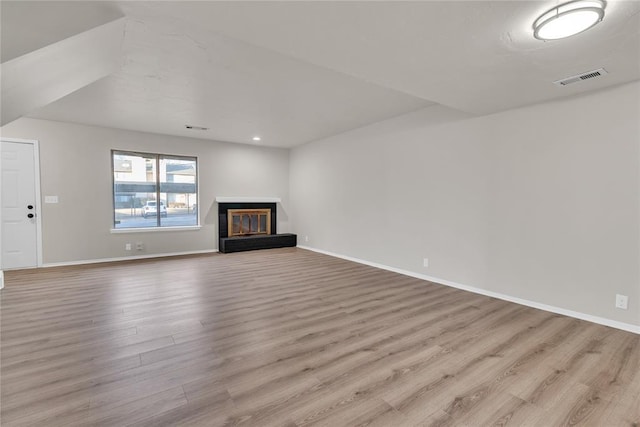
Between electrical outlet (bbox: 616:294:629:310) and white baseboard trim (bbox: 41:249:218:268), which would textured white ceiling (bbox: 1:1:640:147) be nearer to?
electrical outlet (bbox: 616:294:629:310)

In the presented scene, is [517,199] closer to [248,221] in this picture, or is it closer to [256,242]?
[256,242]

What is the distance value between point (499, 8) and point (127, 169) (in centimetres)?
Answer: 641

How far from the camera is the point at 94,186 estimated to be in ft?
17.6

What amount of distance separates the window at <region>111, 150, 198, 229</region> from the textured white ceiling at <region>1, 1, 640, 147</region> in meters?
1.62

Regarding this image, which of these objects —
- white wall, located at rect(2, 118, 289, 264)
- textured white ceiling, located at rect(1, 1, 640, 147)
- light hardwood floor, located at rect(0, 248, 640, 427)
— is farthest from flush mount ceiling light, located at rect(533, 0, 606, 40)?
white wall, located at rect(2, 118, 289, 264)

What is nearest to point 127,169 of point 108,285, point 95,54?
point 108,285

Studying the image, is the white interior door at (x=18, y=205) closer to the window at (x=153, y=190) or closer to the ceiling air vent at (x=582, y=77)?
the window at (x=153, y=190)

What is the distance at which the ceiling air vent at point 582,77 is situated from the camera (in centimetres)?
250

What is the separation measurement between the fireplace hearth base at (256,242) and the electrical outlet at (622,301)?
5.82 metres

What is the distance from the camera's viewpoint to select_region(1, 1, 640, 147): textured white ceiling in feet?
5.68

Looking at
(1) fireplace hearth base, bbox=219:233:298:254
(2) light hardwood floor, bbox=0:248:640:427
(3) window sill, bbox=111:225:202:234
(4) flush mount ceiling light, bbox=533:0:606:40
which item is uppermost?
(4) flush mount ceiling light, bbox=533:0:606:40

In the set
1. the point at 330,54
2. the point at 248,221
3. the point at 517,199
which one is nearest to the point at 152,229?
the point at 248,221

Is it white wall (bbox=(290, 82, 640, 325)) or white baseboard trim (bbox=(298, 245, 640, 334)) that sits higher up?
white wall (bbox=(290, 82, 640, 325))

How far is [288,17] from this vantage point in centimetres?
179
